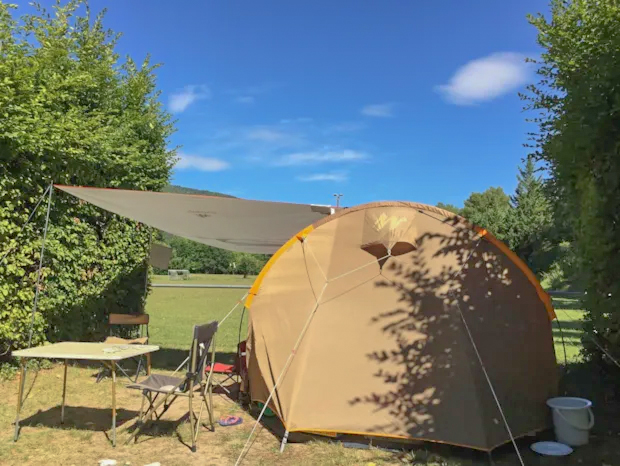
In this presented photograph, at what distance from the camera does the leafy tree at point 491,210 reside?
2453 cm

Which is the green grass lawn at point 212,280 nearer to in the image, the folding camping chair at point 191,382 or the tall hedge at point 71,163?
the tall hedge at point 71,163

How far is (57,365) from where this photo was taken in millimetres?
6227

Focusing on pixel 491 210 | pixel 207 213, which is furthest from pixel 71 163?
pixel 491 210

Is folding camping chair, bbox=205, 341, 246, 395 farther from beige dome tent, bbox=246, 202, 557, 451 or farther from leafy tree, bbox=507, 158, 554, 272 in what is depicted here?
leafy tree, bbox=507, 158, 554, 272

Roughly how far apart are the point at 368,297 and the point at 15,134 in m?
3.74

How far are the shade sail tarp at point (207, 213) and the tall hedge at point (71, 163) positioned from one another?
25.2 inches

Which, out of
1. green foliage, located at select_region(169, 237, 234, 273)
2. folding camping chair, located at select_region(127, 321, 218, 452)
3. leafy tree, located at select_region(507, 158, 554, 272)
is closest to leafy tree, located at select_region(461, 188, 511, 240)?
leafy tree, located at select_region(507, 158, 554, 272)

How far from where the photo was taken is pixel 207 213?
568 centimetres

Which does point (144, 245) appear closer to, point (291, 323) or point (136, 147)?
point (136, 147)

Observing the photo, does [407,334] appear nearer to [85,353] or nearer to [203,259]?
[85,353]

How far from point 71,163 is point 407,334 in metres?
4.43

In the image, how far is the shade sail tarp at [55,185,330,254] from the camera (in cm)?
514

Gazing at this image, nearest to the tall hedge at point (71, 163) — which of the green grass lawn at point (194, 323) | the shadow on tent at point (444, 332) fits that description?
the green grass lawn at point (194, 323)

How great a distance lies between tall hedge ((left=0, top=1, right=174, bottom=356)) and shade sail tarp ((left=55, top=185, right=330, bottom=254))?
64 centimetres
